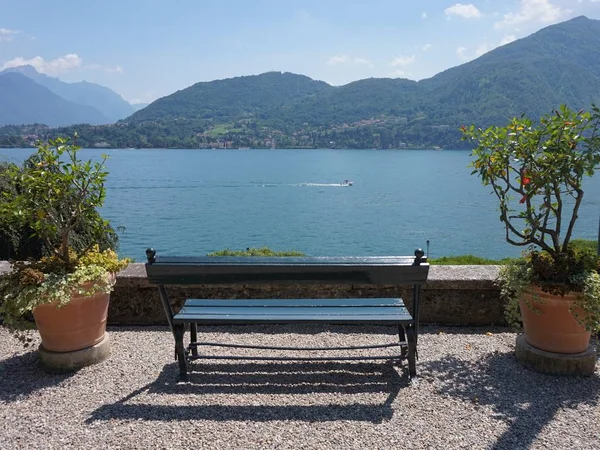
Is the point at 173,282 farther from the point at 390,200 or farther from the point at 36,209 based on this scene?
the point at 390,200

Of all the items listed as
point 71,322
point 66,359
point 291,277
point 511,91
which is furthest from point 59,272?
point 511,91

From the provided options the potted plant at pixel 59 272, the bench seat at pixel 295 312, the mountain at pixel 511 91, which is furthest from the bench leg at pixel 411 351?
the mountain at pixel 511 91

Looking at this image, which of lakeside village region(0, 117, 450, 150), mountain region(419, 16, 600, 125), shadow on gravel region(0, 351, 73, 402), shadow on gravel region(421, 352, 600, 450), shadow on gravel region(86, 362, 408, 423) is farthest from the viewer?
lakeside village region(0, 117, 450, 150)

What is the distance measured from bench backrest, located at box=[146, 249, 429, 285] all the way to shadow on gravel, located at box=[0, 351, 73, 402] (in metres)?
1.17

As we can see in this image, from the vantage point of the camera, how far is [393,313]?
12.6ft

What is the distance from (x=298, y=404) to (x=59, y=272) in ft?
6.82

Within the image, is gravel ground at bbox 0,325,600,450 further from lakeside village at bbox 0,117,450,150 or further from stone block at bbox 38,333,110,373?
lakeside village at bbox 0,117,450,150

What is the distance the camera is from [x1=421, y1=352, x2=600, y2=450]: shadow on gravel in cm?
324

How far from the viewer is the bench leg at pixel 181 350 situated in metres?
3.79

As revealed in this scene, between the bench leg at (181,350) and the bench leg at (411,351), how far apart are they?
1.62 m

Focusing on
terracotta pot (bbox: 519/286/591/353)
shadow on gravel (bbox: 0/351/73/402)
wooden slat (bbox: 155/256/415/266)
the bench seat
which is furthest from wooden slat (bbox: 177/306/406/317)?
shadow on gravel (bbox: 0/351/73/402)

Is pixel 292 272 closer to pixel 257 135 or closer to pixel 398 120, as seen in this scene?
pixel 257 135

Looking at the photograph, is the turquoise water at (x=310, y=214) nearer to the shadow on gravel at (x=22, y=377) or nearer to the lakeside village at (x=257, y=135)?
the shadow on gravel at (x=22, y=377)

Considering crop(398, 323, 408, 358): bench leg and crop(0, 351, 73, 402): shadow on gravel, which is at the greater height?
crop(398, 323, 408, 358): bench leg
